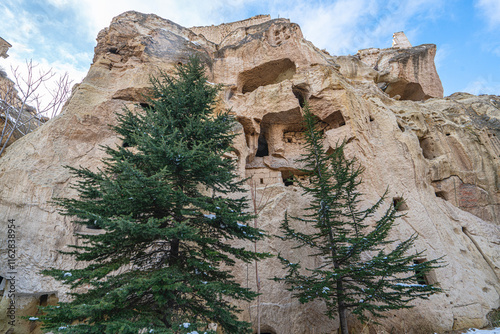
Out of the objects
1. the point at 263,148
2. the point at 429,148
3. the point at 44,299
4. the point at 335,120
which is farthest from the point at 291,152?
the point at 44,299

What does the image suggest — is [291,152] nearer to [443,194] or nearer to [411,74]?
[443,194]

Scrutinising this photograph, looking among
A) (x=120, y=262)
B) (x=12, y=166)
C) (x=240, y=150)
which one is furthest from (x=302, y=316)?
Result: (x=12, y=166)

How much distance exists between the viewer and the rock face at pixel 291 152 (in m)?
7.78

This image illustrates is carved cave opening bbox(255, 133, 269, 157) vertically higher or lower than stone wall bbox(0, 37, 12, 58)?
lower

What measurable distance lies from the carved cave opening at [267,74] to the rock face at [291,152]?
0.07m

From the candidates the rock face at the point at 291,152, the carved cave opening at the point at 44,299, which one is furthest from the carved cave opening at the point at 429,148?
the carved cave opening at the point at 44,299

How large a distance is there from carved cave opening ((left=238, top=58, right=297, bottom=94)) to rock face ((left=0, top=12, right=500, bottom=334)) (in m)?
0.07

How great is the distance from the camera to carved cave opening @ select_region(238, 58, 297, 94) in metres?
15.3

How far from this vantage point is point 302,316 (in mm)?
7859

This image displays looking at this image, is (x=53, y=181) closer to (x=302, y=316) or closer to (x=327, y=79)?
(x=302, y=316)

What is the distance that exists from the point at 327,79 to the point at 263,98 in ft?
11.6

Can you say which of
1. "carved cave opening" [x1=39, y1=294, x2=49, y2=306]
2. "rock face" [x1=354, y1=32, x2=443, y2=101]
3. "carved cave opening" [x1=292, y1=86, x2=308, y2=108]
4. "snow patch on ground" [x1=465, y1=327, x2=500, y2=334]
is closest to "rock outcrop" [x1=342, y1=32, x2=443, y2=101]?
"rock face" [x1=354, y1=32, x2=443, y2=101]

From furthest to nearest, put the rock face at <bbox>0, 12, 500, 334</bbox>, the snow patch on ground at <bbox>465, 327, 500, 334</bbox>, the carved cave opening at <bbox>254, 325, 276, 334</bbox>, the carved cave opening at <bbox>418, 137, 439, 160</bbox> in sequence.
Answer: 1. the carved cave opening at <bbox>418, 137, 439, 160</bbox>
2. the rock face at <bbox>0, 12, 500, 334</bbox>
3. the carved cave opening at <bbox>254, 325, 276, 334</bbox>
4. the snow patch on ground at <bbox>465, 327, 500, 334</bbox>

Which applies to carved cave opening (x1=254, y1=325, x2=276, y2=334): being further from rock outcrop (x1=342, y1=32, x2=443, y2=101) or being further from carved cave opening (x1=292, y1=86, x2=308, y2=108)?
rock outcrop (x1=342, y1=32, x2=443, y2=101)
